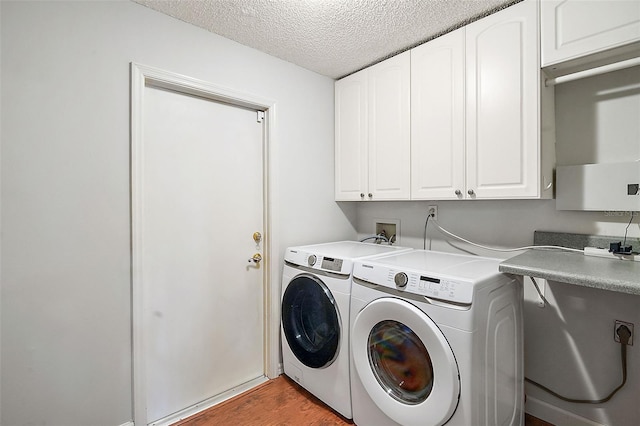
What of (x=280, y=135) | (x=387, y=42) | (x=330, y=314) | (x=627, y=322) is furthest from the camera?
(x=280, y=135)

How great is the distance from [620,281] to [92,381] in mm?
2293

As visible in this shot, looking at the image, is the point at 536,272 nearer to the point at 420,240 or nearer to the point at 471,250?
the point at 471,250

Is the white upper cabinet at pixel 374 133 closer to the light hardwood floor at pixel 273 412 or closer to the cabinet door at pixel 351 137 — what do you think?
the cabinet door at pixel 351 137

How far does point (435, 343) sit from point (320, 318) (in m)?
0.80

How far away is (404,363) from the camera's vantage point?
147 centimetres

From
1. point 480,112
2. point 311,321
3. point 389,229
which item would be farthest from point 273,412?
point 480,112

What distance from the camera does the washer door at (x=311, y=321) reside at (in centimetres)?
179

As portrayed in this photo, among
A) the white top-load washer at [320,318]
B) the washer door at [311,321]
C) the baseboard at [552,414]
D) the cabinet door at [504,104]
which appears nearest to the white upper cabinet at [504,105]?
the cabinet door at [504,104]

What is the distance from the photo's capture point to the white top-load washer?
1.74 m

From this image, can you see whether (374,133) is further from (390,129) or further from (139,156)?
(139,156)

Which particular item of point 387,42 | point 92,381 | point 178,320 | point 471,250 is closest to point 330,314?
point 178,320

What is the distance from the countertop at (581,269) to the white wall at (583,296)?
0.24m

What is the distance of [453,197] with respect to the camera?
5.98ft

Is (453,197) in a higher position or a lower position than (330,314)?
higher
